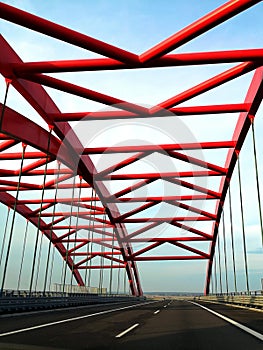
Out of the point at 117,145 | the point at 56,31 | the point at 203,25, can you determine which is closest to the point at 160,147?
the point at 117,145

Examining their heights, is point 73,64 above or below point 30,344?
above

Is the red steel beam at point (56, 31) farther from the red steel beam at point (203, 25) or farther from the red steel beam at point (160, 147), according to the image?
the red steel beam at point (160, 147)

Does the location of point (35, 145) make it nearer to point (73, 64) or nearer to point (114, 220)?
point (73, 64)

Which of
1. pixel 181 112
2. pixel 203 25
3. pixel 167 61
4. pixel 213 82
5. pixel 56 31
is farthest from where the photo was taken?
pixel 181 112

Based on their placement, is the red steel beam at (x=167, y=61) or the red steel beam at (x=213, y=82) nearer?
the red steel beam at (x=167, y=61)

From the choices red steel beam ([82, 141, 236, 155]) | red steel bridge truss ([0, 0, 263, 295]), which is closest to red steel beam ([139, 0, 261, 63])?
red steel bridge truss ([0, 0, 263, 295])

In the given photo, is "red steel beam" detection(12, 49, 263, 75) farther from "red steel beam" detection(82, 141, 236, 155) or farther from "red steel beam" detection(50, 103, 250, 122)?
"red steel beam" detection(82, 141, 236, 155)

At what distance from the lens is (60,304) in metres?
16.1

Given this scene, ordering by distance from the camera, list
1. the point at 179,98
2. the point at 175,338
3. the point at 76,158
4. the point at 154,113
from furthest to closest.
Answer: the point at 76,158, the point at 154,113, the point at 179,98, the point at 175,338

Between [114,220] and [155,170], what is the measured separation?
494 inches

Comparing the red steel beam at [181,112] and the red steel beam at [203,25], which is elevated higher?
the red steel beam at [181,112]


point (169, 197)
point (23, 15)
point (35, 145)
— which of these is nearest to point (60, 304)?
point (35, 145)

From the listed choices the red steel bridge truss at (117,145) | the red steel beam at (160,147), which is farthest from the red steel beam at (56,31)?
the red steel beam at (160,147)

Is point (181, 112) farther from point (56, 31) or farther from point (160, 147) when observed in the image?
point (56, 31)
